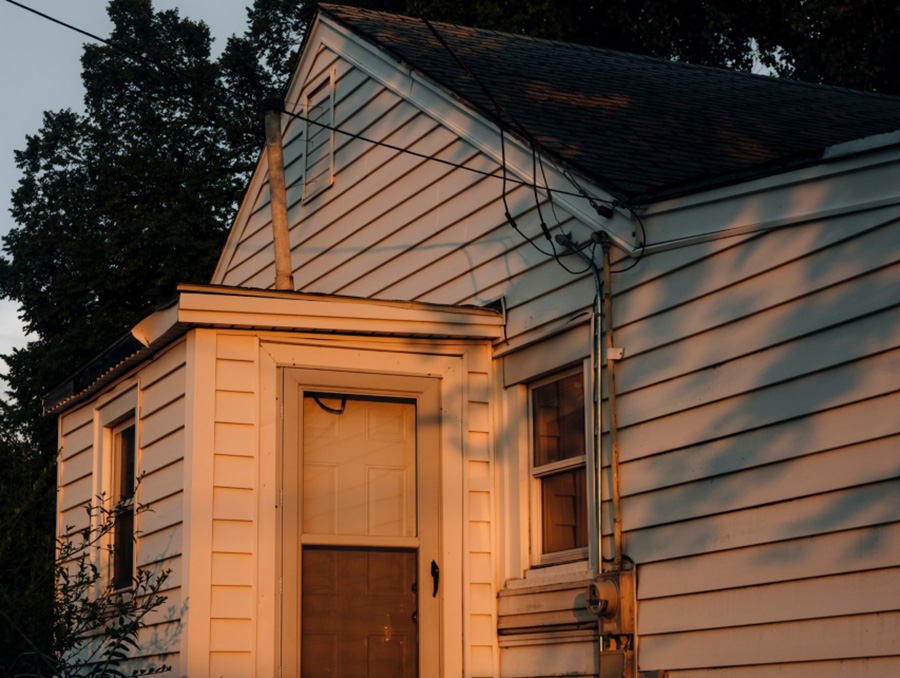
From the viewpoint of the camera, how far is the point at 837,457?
19.9 ft

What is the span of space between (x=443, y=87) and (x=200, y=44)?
22784mm

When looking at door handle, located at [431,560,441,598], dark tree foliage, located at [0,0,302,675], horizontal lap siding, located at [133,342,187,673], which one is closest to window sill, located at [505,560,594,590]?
door handle, located at [431,560,441,598]

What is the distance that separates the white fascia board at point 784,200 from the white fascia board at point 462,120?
0.98 feet

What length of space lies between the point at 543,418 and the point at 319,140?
4.80 meters

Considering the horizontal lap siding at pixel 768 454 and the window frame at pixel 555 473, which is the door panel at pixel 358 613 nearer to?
the window frame at pixel 555 473

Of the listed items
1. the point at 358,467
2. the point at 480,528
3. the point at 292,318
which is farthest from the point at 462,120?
the point at 480,528

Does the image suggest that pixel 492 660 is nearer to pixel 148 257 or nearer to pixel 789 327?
pixel 789 327

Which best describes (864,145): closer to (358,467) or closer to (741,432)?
(741,432)

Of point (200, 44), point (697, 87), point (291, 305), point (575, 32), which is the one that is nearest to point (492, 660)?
point (291, 305)

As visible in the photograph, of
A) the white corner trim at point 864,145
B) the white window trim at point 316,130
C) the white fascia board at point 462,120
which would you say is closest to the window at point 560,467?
the white fascia board at point 462,120

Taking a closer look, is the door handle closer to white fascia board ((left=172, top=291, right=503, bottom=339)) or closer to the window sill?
the window sill

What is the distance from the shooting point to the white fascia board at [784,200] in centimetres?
597

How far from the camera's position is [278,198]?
1130 centimetres

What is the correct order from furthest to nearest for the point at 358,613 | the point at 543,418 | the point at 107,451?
the point at 107,451 < the point at 543,418 < the point at 358,613
